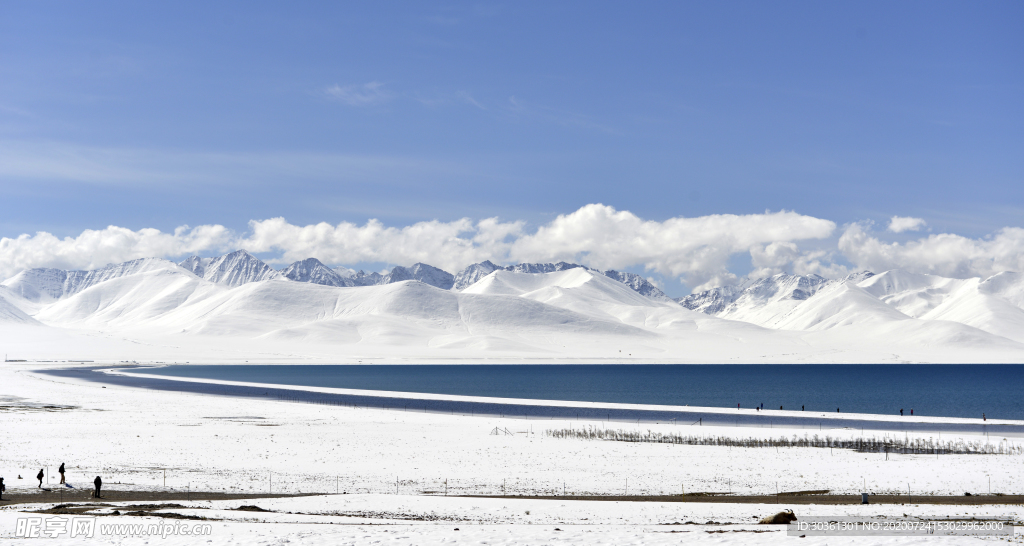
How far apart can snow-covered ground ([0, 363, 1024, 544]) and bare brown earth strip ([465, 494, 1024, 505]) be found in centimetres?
177

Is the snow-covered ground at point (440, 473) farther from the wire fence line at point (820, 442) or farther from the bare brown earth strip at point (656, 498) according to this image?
the wire fence line at point (820, 442)

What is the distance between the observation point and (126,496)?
3322cm

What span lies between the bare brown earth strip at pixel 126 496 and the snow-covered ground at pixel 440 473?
4.81 feet

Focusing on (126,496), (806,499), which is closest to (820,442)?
(806,499)

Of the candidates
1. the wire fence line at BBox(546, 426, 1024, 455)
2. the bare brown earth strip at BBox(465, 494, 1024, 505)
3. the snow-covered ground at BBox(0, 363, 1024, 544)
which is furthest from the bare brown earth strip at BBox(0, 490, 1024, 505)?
the wire fence line at BBox(546, 426, 1024, 455)

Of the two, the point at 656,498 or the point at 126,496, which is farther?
the point at 656,498

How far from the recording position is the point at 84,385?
11275 centimetres

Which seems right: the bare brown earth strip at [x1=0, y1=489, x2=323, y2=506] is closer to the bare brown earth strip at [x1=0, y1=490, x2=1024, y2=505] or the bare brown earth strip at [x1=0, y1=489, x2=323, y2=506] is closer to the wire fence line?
the bare brown earth strip at [x1=0, y1=490, x2=1024, y2=505]

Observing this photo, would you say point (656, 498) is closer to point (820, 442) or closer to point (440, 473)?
point (440, 473)

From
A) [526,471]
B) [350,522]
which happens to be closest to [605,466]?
[526,471]

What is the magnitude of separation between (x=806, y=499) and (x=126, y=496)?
1270 inches

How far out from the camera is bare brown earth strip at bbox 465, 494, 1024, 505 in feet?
111

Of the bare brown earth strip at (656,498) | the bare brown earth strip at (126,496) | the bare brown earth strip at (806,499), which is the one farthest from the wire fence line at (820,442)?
the bare brown earth strip at (126,496)

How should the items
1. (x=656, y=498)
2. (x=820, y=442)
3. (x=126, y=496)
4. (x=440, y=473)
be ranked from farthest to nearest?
1. (x=820, y=442)
2. (x=440, y=473)
3. (x=656, y=498)
4. (x=126, y=496)
